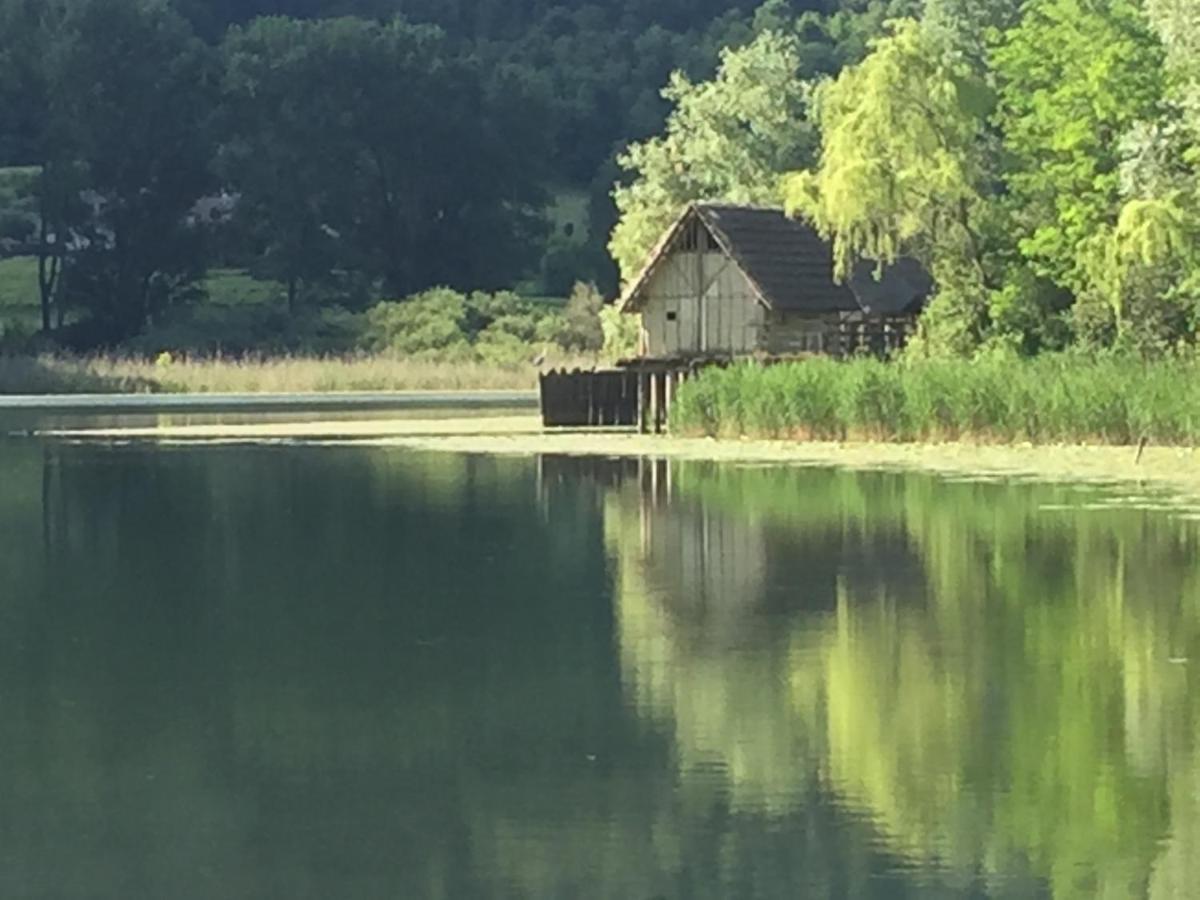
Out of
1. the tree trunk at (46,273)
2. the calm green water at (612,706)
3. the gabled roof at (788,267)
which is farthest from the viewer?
Result: the tree trunk at (46,273)

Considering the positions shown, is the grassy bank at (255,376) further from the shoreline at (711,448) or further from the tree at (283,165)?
the shoreline at (711,448)

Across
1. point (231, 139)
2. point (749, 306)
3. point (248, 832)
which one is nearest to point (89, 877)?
point (248, 832)

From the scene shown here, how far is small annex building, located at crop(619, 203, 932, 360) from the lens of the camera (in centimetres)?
6291

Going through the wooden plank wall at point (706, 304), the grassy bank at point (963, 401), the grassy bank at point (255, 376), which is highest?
the wooden plank wall at point (706, 304)

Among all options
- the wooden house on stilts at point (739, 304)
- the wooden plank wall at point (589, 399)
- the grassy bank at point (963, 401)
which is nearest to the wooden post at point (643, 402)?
the wooden house on stilts at point (739, 304)

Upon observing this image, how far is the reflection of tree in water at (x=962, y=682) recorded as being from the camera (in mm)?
13602

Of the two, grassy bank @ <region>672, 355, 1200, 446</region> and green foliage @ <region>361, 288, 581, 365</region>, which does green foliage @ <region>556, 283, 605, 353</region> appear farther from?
grassy bank @ <region>672, 355, 1200, 446</region>

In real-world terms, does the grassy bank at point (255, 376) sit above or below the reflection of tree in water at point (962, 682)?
below

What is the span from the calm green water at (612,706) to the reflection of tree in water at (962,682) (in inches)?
1.8

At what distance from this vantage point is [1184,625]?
838 inches

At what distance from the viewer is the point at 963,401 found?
148ft

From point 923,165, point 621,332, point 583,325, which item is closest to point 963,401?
point 923,165

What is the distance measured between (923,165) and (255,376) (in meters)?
42.8

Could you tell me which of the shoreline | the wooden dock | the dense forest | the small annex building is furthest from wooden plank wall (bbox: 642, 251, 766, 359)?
the dense forest
